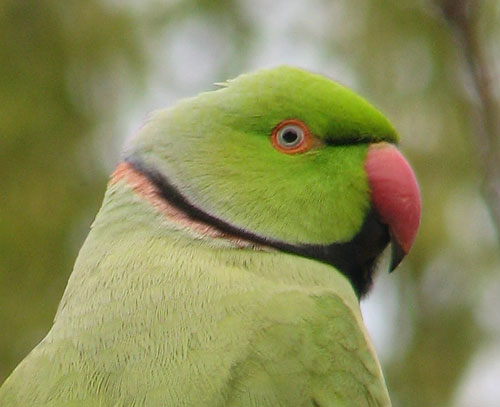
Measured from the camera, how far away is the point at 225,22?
880 centimetres

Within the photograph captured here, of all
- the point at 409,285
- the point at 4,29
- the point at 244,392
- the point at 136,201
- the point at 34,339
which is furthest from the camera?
the point at 4,29

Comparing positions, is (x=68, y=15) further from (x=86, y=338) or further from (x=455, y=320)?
(x=86, y=338)

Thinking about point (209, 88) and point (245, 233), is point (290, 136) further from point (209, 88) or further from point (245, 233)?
point (209, 88)

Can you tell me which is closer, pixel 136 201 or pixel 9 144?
pixel 136 201

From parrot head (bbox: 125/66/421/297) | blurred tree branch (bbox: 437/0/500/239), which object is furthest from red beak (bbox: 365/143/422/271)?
blurred tree branch (bbox: 437/0/500/239)

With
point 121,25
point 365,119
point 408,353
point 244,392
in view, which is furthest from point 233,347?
point 121,25

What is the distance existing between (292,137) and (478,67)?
1404 millimetres

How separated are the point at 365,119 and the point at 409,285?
425 cm

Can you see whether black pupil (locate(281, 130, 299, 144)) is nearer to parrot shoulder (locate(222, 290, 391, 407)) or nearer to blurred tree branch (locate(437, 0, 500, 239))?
parrot shoulder (locate(222, 290, 391, 407))

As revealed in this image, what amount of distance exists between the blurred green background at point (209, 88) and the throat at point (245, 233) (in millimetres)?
3714

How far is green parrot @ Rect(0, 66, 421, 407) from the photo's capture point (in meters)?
2.88

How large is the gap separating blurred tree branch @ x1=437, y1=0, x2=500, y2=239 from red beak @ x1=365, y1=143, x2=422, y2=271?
4.16 ft

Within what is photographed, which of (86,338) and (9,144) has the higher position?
(86,338)

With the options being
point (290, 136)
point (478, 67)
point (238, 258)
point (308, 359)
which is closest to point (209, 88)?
point (290, 136)
